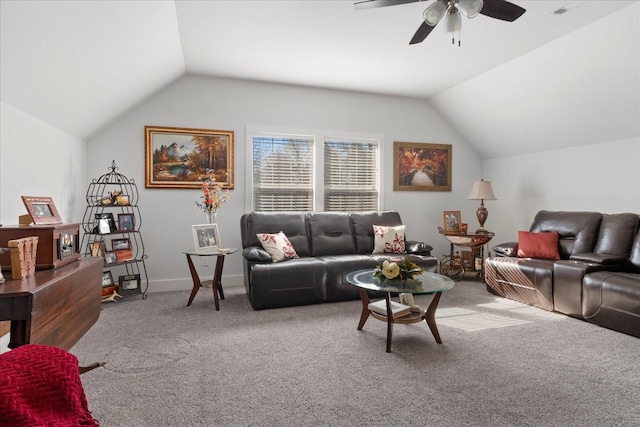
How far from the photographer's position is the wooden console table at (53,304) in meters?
1.80

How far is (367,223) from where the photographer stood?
4961 mm

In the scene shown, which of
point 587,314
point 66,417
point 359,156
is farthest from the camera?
point 359,156

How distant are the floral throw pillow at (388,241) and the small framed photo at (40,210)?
133 inches

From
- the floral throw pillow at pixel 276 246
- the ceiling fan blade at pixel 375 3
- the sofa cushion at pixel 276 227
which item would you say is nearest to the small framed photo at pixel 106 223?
the sofa cushion at pixel 276 227

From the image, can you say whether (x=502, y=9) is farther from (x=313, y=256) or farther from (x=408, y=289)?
(x=313, y=256)

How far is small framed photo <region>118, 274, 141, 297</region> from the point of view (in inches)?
163

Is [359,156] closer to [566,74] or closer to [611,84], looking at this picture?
[566,74]

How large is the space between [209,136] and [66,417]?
13.4ft

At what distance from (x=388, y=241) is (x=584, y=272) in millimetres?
2059

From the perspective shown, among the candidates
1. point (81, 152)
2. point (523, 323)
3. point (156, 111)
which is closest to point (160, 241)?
point (81, 152)

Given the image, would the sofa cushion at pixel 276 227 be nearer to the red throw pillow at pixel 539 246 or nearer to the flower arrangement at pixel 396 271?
the flower arrangement at pixel 396 271

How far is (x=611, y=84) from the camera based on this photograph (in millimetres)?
3670

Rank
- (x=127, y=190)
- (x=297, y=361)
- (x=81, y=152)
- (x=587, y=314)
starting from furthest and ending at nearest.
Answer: (x=127, y=190) → (x=81, y=152) → (x=587, y=314) → (x=297, y=361)

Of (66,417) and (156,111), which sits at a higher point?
(156,111)
